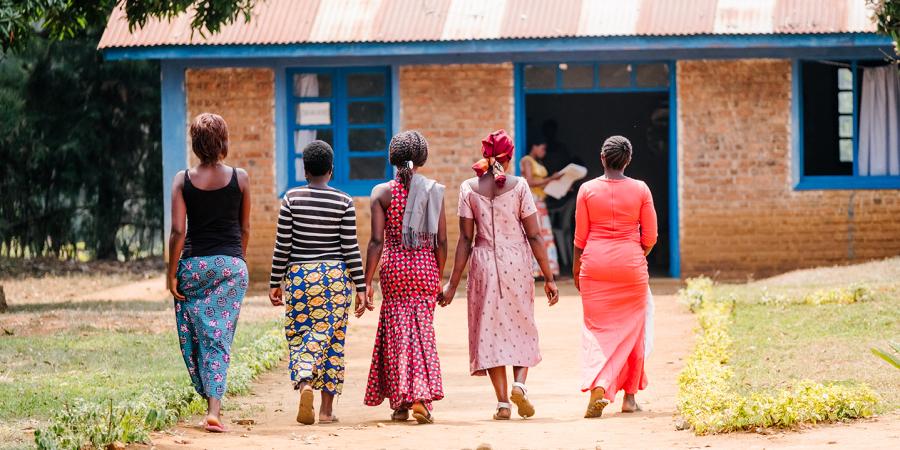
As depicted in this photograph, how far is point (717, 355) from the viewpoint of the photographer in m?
10.1

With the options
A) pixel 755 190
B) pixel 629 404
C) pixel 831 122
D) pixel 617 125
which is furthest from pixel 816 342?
pixel 617 125

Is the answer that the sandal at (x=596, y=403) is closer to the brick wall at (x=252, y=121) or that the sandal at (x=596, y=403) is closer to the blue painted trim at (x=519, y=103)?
the blue painted trim at (x=519, y=103)

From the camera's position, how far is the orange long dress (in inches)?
333

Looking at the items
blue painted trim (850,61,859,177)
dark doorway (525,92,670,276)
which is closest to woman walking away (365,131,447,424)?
blue painted trim (850,61,859,177)

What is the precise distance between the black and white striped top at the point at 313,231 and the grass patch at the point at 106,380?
102 cm

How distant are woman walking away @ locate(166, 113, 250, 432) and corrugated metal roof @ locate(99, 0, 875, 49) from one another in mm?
8581

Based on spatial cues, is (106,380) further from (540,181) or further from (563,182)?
(563,182)

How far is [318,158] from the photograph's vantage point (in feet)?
26.7

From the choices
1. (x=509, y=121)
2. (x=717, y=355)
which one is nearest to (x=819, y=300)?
(x=717, y=355)

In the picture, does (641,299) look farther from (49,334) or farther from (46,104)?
(46,104)

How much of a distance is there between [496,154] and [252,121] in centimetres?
922

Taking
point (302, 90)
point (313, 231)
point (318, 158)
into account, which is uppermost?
point (302, 90)

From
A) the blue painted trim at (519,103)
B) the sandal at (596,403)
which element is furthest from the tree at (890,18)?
the blue painted trim at (519,103)

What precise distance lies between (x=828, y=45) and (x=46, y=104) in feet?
37.4
